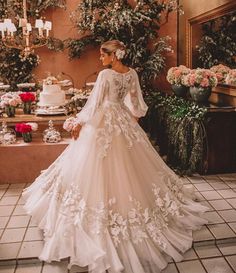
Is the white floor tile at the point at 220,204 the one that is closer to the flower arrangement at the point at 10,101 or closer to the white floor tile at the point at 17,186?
the white floor tile at the point at 17,186

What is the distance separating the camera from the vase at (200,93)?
5.33 m

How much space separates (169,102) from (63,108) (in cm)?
166

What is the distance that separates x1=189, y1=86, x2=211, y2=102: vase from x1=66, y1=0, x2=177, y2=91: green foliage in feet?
4.60

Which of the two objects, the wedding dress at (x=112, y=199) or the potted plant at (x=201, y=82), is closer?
the wedding dress at (x=112, y=199)

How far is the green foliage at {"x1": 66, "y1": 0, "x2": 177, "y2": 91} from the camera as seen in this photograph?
665 centimetres

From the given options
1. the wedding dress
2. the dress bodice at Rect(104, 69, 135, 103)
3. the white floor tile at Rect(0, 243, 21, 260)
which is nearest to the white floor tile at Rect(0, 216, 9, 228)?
the wedding dress

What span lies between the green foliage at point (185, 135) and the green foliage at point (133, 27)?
4.45 ft

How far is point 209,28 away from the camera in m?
6.73

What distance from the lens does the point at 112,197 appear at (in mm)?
3287

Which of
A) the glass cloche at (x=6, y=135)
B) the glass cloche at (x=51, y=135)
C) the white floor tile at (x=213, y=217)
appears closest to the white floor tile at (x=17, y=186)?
the glass cloche at (x=6, y=135)

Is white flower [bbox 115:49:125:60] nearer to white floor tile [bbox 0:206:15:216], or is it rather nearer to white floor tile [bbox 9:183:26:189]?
white floor tile [bbox 0:206:15:216]

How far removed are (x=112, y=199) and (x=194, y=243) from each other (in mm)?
850

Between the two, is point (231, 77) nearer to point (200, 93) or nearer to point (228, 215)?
point (200, 93)

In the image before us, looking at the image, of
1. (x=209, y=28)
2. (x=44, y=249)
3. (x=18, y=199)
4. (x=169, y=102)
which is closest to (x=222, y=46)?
(x=209, y=28)
